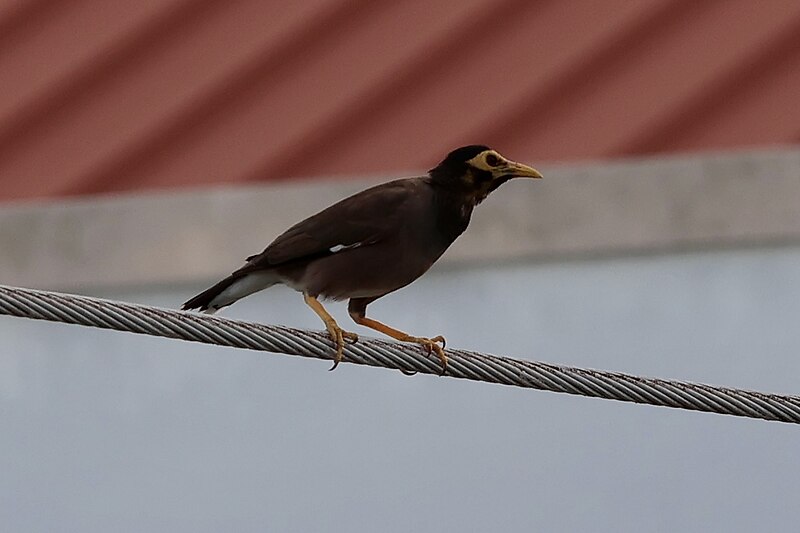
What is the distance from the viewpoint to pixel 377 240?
11.9ft

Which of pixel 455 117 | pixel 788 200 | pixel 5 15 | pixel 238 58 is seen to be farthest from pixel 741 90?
pixel 5 15

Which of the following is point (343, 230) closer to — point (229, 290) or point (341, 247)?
point (341, 247)

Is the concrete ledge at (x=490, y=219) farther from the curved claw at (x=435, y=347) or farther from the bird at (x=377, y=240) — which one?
the curved claw at (x=435, y=347)

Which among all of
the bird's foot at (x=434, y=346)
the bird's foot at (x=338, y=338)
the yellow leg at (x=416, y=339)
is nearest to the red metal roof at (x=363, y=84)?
the yellow leg at (x=416, y=339)

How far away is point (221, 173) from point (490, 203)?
96 cm

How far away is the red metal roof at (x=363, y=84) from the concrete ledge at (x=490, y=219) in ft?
1.03

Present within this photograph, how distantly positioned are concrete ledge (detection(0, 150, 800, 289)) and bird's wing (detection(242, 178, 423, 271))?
1.17 m

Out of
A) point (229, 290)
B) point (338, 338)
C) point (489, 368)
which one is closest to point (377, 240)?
point (229, 290)

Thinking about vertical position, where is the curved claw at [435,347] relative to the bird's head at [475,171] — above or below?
below

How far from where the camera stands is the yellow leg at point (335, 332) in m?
3.02

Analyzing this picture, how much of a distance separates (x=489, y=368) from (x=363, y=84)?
263 centimetres

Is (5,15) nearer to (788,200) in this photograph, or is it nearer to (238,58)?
(238,58)

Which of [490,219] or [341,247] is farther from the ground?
[490,219]

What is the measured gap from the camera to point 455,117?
17.6ft
